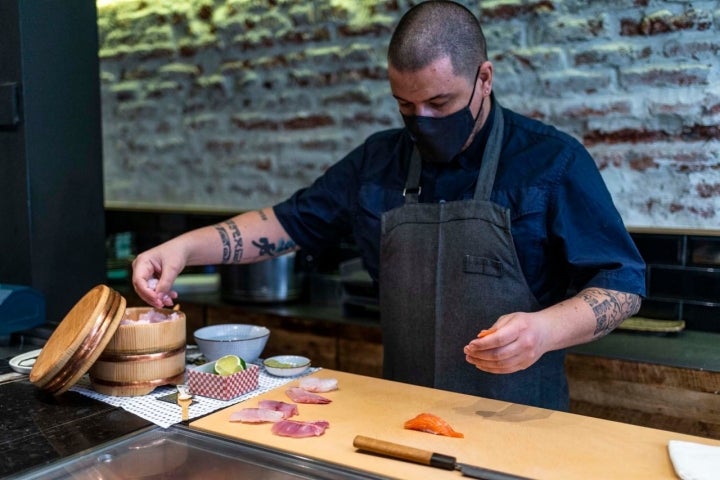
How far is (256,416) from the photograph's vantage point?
159 centimetres

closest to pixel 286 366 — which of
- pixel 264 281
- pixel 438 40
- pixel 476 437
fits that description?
pixel 476 437

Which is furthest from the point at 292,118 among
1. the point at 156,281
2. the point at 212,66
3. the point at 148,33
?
the point at 156,281

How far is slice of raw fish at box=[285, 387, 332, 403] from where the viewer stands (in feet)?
5.57

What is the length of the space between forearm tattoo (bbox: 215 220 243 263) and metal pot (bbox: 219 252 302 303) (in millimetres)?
1107

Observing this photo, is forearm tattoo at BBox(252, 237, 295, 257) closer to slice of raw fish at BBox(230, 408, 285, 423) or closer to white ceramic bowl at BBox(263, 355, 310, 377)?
white ceramic bowl at BBox(263, 355, 310, 377)

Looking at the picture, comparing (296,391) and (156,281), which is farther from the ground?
(156,281)

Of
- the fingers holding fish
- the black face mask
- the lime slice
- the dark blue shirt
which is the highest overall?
the black face mask

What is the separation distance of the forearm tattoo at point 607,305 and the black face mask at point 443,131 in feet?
1.81

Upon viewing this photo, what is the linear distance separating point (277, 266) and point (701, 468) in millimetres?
2459

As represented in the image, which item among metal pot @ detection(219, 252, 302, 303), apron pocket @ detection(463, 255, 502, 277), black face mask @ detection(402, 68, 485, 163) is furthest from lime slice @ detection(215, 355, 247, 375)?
metal pot @ detection(219, 252, 302, 303)

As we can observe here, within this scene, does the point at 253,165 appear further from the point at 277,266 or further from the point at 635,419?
the point at 635,419

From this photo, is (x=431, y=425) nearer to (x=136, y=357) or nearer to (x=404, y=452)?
(x=404, y=452)

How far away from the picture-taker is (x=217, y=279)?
3969 millimetres

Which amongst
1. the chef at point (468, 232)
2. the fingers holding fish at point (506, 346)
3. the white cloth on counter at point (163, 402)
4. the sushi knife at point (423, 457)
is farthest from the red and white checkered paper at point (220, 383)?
the fingers holding fish at point (506, 346)
